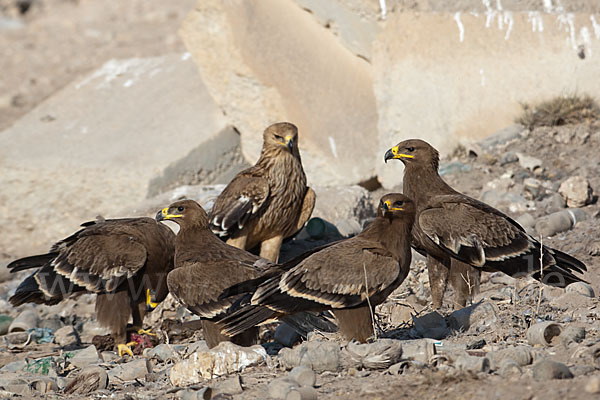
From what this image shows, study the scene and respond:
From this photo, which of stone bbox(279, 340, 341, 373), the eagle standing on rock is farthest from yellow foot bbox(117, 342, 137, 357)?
stone bbox(279, 340, 341, 373)

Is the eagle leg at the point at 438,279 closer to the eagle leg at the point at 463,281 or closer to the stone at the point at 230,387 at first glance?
the eagle leg at the point at 463,281

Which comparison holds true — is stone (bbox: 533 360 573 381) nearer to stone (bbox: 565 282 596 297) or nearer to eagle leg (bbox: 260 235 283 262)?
stone (bbox: 565 282 596 297)

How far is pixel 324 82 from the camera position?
10.5 metres

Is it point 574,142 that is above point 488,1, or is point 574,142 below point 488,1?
below

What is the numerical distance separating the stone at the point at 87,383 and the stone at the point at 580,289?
10.8 feet

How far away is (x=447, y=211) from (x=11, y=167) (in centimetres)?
730

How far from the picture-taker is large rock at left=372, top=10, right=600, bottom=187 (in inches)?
385

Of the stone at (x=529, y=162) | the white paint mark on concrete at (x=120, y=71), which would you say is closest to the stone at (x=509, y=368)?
the stone at (x=529, y=162)

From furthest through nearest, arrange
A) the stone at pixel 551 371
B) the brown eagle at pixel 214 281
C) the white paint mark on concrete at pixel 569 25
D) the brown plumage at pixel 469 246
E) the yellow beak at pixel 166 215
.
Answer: the white paint mark on concrete at pixel 569 25 < the yellow beak at pixel 166 215 < the brown plumage at pixel 469 246 < the brown eagle at pixel 214 281 < the stone at pixel 551 371

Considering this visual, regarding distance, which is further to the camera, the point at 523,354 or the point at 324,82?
the point at 324,82

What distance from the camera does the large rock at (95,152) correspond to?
36.1 ft

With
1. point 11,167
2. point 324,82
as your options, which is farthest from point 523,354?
point 11,167

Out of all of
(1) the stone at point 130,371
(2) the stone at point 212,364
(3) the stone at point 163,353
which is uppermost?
(2) the stone at point 212,364

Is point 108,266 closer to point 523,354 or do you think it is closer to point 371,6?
point 523,354
